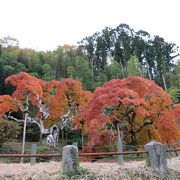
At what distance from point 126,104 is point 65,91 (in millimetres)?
7754

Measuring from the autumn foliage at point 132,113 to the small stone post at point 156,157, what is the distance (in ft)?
26.0

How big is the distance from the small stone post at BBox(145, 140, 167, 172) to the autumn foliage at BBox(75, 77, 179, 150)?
7921 millimetres

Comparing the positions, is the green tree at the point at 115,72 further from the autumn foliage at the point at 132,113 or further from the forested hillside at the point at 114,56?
the autumn foliage at the point at 132,113

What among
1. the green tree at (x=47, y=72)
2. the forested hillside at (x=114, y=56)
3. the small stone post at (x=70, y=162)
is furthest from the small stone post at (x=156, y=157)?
the forested hillside at (x=114, y=56)

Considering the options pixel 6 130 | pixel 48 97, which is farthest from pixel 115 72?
pixel 6 130

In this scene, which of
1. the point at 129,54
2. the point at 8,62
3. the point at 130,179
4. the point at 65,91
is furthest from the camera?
the point at 129,54

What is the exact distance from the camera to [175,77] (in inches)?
1351

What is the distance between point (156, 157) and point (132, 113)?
902cm

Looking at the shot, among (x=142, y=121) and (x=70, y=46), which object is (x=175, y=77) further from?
(x=142, y=121)

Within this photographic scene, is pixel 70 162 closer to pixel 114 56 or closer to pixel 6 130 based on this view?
pixel 6 130

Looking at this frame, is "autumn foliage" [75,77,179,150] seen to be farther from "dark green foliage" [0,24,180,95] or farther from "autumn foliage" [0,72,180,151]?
"dark green foliage" [0,24,180,95]

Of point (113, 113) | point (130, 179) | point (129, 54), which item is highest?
point (129, 54)

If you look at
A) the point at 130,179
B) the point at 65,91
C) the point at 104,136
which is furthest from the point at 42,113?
the point at 130,179

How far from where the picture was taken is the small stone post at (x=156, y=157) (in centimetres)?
488
